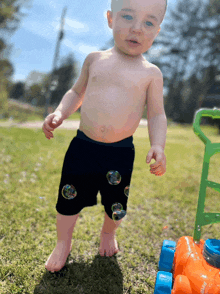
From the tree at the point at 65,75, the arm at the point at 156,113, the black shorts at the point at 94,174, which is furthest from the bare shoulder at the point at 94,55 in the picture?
the tree at the point at 65,75

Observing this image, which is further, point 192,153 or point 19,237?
point 192,153

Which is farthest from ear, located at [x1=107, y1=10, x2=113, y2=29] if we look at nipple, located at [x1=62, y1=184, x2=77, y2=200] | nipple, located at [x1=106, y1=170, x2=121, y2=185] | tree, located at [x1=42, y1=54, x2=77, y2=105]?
tree, located at [x1=42, y1=54, x2=77, y2=105]

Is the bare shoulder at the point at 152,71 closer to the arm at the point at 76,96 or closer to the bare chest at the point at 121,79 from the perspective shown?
the bare chest at the point at 121,79

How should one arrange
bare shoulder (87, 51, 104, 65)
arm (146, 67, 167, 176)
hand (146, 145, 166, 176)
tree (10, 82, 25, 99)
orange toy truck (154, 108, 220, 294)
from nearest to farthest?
orange toy truck (154, 108, 220, 294) < hand (146, 145, 166, 176) < arm (146, 67, 167, 176) < bare shoulder (87, 51, 104, 65) < tree (10, 82, 25, 99)

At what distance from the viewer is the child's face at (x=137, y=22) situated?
149cm

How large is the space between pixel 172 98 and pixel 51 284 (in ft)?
83.9

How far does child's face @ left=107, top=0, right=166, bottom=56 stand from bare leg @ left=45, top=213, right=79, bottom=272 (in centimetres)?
114

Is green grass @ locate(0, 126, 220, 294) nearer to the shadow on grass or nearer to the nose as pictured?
the shadow on grass

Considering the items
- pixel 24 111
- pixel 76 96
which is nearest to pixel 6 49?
pixel 24 111

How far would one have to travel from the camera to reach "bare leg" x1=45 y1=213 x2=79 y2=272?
5.52 ft

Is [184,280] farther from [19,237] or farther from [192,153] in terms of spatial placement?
[192,153]

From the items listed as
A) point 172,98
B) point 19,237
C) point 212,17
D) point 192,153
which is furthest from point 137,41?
point 172,98

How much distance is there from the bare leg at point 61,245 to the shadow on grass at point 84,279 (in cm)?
5

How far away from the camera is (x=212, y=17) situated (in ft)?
70.3
